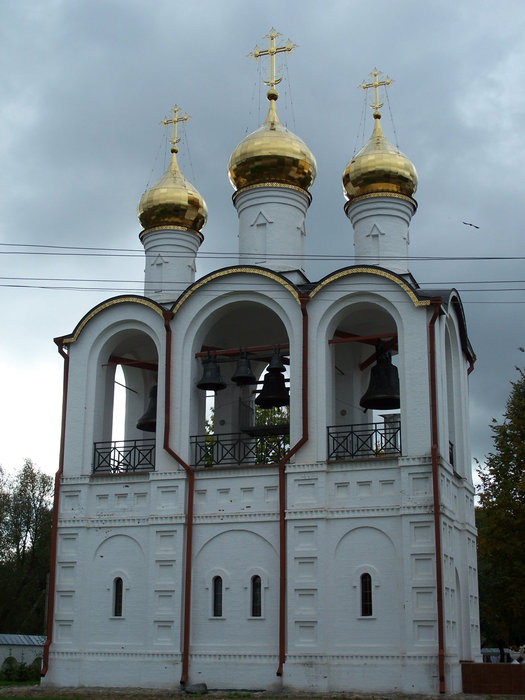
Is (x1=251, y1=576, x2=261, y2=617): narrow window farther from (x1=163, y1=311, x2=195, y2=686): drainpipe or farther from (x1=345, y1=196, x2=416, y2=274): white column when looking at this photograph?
(x1=345, y1=196, x2=416, y2=274): white column

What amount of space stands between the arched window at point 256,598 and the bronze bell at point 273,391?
3.31 meters

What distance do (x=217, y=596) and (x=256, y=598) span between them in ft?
2.34

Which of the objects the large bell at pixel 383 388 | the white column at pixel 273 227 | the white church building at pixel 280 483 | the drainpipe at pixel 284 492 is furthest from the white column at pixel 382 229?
the drainpipe at pixel 284 492

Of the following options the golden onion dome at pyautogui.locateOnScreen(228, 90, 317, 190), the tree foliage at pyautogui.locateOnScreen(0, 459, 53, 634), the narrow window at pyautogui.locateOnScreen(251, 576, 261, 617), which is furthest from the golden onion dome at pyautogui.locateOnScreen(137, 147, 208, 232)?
the tree foliage at pyautogui.locateOnScreen(0, 459, 53, 634)

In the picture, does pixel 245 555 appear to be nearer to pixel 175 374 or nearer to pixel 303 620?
pixel 303 620

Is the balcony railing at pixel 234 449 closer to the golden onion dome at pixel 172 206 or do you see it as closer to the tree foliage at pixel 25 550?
the golden onion dome at pixel 172 206

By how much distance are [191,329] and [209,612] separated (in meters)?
4.97

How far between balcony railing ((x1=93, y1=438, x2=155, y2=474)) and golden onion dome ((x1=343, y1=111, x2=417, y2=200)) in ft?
21.7

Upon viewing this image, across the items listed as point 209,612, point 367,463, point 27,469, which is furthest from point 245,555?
point 27,469

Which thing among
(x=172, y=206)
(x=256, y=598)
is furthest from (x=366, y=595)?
(x=172, y=206)

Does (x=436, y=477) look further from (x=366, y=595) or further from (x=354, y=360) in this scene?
(x=354, y=360)

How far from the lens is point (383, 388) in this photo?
15844 millimetres

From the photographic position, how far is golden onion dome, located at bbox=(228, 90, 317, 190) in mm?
18578

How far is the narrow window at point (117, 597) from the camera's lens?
16.1 m
